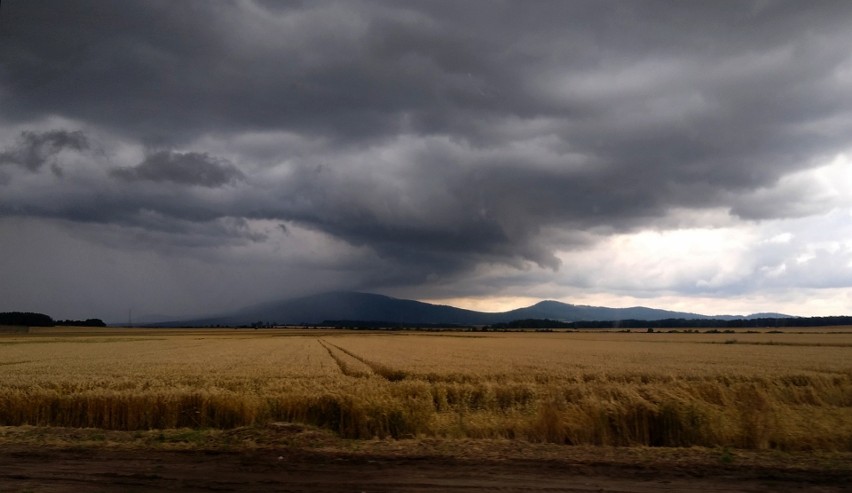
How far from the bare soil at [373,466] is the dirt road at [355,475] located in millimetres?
18

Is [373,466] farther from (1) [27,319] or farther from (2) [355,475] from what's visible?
(1) [27,319]

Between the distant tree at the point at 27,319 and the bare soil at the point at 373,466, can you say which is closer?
the bare soil at the point at 373,466

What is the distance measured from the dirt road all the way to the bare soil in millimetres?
18

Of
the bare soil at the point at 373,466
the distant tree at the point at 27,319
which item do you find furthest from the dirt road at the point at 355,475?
the distant tree at the point at 27,319

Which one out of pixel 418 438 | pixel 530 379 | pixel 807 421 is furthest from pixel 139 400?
pixel 807 421

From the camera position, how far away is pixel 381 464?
10344mm

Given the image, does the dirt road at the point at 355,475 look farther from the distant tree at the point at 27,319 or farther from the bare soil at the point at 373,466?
the distant tree at the point at 27,319

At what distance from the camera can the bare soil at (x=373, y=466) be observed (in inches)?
356

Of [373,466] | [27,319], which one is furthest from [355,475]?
[27,319]

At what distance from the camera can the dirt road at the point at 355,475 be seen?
8.95 meters

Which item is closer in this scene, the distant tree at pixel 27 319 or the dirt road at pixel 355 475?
the dirt road at pixel 355 475

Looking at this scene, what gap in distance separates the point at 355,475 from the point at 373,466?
64 centimetres

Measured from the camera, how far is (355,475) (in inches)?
380

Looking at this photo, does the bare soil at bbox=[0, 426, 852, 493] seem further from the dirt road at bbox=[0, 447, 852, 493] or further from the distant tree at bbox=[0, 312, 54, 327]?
the distant tree at bbox=[0, 312, 54, 327]
